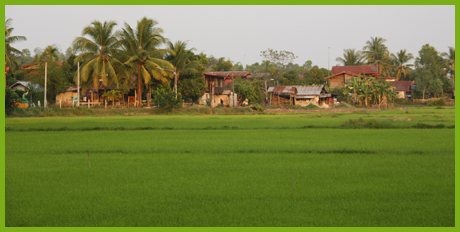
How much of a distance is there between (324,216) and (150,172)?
3578 mm

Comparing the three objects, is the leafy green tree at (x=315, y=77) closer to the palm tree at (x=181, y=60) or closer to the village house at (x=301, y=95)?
the village house at (x=301, y=95)

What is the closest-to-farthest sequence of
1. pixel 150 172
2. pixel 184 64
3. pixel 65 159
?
pixel 150 172 < pixel 65 159 < pixel 184 64

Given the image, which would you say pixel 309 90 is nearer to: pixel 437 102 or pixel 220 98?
pixel 220 98

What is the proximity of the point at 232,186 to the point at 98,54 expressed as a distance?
31920 millimetres

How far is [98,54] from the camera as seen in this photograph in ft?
115

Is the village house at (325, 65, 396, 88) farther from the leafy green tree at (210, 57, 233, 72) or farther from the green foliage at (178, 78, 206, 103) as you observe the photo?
the green foliage at (178, 78, 206, 103)

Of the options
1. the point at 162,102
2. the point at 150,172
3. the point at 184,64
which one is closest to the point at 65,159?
the point at 150,172

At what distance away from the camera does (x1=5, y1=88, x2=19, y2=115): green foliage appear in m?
22.7

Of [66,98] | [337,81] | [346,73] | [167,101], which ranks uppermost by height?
[346,73]

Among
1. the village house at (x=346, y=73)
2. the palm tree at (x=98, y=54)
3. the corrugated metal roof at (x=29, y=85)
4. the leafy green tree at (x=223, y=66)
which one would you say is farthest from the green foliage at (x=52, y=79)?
the village house at (x=346, y=73)

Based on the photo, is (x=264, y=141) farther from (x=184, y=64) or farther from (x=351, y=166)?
(x=184, y=64)

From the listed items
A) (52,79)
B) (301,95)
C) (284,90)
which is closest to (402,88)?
(301,95)

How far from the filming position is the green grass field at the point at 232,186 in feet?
14.9

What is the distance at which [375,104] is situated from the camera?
40.3m
